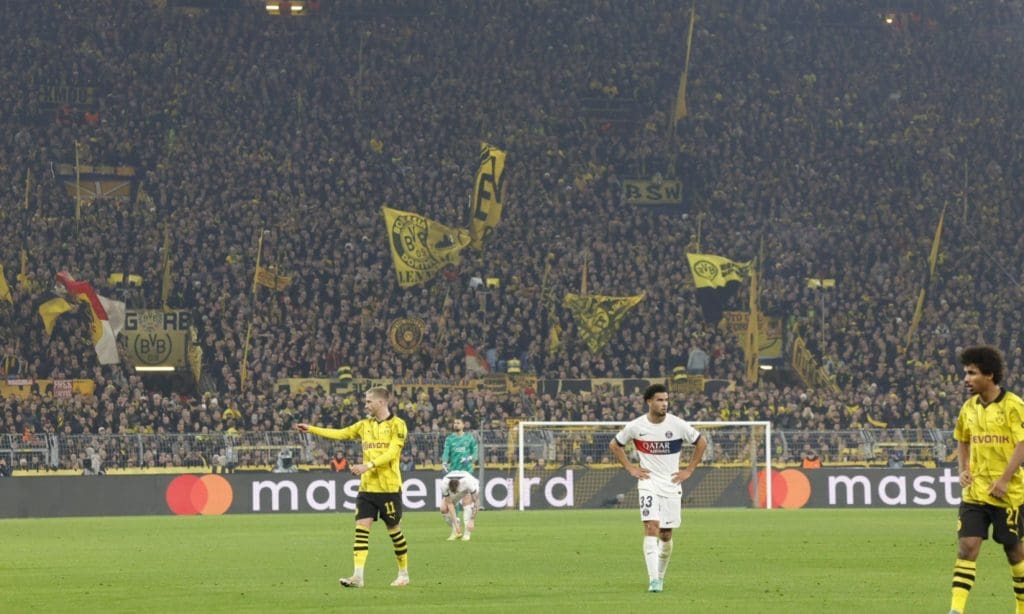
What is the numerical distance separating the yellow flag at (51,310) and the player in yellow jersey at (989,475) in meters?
41.4

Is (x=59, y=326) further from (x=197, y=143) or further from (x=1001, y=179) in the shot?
(x=1001, y=179)

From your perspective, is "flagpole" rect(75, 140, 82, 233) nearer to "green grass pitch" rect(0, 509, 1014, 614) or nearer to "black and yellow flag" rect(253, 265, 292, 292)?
"black and yellow flag" rect(253, 265, 292, 292)

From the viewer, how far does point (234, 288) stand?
2064 inches

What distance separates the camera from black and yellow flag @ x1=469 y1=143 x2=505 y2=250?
57594 millimetres

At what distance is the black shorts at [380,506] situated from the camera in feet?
53.7

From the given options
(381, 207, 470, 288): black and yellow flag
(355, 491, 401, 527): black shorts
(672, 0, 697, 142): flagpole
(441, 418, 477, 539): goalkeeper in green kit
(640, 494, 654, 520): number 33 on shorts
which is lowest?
(441, 418, 477, 539): goalkeeper in green kit

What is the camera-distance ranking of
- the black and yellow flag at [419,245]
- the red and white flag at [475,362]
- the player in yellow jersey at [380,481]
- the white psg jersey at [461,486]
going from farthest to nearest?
1. the black and yellow flag at [419,245]
2. the red and white flag at [475,362]
3. the white psg jersey at [461,486]
4. the player in yellow jersey at [380,481]

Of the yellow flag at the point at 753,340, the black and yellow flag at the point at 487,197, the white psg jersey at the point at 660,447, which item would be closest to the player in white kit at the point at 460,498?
the white psg jersey at the point at 660,447

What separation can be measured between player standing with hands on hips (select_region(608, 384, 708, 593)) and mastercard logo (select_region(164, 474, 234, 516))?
2327 cm

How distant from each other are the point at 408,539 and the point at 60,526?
915cm

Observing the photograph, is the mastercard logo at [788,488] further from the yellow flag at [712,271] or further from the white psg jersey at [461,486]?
the yellow flag at [712,271]

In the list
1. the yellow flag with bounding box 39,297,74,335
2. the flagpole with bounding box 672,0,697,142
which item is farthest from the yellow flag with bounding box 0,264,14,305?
the flagpole with bounding box 672,0,697,142

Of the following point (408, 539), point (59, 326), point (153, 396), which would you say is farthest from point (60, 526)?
point (59, 326)

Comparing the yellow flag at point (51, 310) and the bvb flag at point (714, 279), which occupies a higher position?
the bvb flag at point (714, 279)
